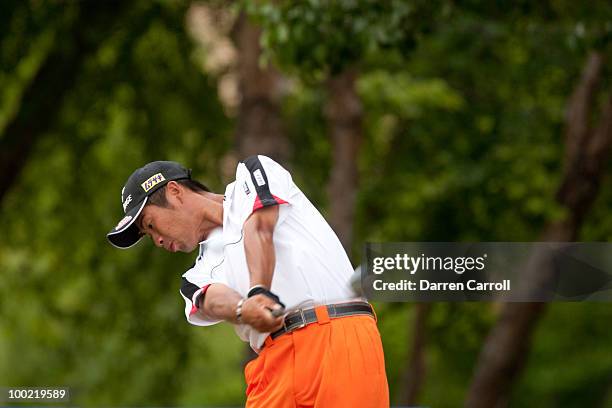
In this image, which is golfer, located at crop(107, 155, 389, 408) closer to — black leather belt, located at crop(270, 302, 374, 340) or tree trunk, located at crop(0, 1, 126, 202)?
black leather belt, located at crop(270, 302, 374, 340)

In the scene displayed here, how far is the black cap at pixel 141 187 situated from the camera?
456 cm

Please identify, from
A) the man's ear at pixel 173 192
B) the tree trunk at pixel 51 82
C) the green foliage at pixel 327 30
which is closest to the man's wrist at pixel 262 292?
the man's ear at pixel 173 192

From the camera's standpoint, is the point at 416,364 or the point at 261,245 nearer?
the point at 261,245

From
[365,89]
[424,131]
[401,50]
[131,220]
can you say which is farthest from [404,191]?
[131,220]

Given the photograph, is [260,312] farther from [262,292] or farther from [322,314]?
[322,314]

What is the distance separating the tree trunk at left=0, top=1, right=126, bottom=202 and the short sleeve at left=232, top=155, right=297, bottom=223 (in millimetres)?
8119

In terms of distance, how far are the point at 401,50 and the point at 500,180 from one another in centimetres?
462

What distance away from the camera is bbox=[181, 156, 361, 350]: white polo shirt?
14.3ft

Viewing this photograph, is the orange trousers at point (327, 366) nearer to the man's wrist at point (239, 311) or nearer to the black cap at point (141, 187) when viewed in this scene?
the man's wrist at point (239, 311)

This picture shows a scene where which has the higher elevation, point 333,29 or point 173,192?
point 333,29

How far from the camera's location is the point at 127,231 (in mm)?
4629

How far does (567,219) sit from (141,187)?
324 inches

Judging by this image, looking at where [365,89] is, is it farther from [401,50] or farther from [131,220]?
[131,220]

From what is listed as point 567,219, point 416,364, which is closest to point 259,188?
point 567,219
